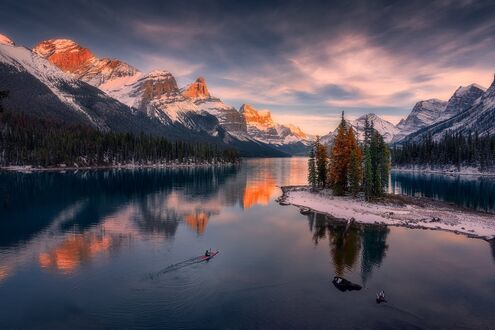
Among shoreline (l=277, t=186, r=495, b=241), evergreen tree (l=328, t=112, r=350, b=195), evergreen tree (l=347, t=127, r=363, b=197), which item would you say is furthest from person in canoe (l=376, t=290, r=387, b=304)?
evergreen tree (l=328, t=112, r=350, b=195)

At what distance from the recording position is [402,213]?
8031 centimetres

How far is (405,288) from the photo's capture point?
39750 mm

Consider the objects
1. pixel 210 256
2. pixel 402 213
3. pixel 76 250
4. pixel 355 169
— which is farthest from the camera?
pixel 355 169

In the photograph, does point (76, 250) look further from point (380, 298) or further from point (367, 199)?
point (367, 199)

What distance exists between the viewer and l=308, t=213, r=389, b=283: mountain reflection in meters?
48.2

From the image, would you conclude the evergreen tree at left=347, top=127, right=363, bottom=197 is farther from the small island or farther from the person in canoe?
the person in canoe

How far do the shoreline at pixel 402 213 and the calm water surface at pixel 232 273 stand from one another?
5217 millimetres

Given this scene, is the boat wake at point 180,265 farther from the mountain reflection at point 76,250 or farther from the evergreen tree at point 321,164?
the evergreen tree at point 321,164

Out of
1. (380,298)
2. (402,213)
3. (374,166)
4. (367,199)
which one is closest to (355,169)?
(374,166)

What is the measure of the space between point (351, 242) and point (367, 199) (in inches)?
1534

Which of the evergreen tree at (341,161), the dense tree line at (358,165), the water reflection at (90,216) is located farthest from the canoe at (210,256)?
the evergreen tree at (341,161)

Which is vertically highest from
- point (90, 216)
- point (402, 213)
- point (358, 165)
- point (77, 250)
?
point (358, 165)

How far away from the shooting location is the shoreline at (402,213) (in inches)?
2709

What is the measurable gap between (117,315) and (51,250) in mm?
25867
